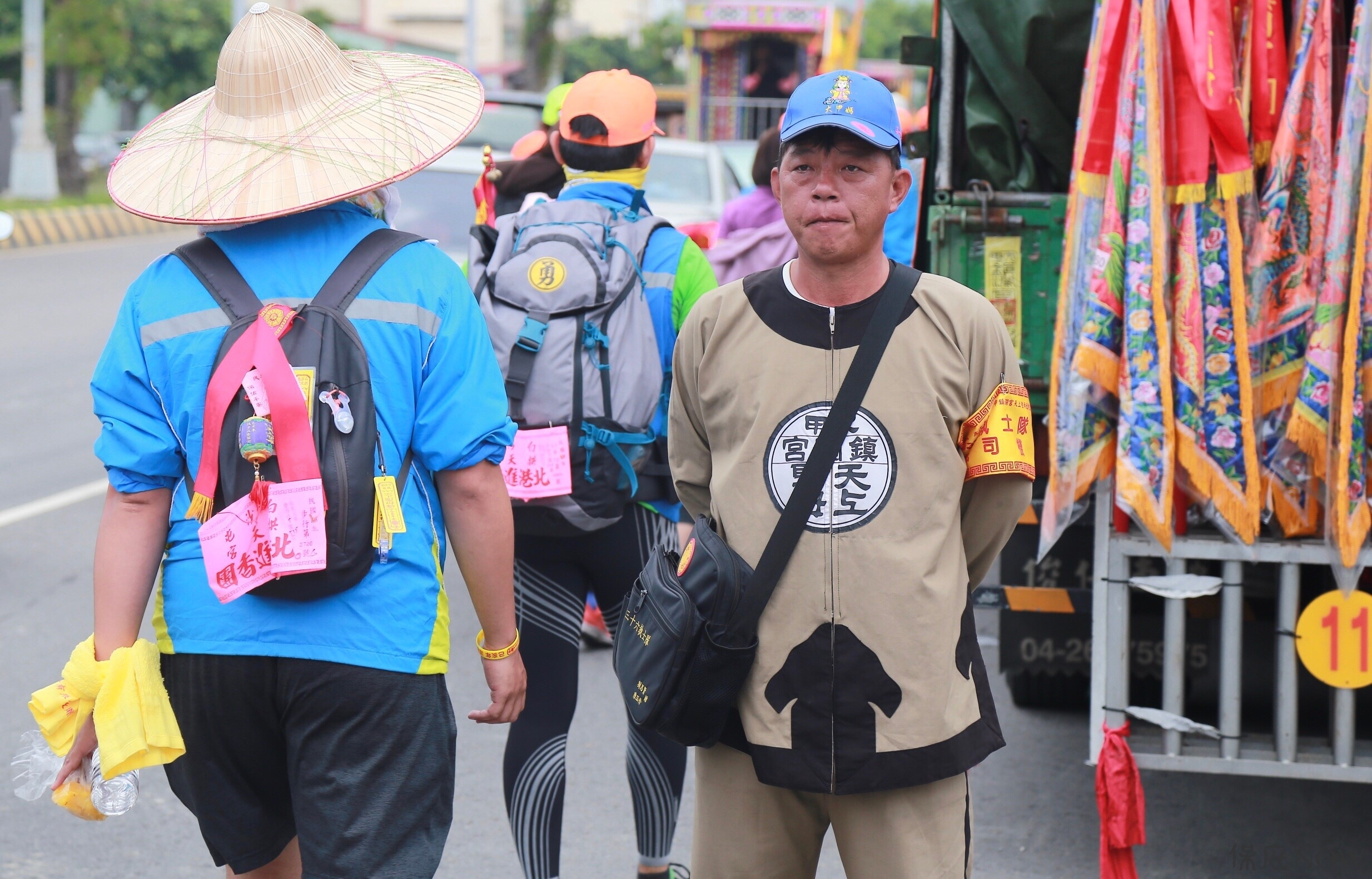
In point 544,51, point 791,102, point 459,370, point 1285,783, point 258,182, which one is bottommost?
point 1285,783

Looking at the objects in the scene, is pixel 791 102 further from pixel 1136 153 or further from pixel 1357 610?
pixel 1357 610

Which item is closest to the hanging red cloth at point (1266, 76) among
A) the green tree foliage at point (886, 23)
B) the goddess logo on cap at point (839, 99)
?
the goddess logo on cap at point (839, 99)

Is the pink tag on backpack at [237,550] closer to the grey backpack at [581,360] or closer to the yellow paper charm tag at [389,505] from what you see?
the yellow paper charm tag at [389,505]

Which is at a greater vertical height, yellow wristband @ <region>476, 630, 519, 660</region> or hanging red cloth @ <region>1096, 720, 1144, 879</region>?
yellow wristband @ <region>476, 630, 519, 660</region>

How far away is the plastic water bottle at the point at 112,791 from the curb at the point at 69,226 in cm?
1782

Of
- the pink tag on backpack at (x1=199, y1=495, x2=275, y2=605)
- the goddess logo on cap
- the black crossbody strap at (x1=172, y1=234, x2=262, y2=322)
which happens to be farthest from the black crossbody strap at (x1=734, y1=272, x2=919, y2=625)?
the black crossbody strap at (x1=172, y1=234, x2=262, y2=322)

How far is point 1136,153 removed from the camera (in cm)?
330

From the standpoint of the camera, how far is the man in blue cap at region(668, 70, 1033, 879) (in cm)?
225

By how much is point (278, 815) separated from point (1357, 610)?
2369 millimetres

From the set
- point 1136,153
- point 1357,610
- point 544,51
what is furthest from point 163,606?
point 544,51

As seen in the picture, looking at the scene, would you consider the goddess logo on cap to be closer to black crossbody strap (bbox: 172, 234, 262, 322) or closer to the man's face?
the man's face

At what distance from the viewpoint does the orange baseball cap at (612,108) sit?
3.41 metres

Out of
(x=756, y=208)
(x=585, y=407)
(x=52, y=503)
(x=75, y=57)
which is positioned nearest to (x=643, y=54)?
(x=75, y=57)

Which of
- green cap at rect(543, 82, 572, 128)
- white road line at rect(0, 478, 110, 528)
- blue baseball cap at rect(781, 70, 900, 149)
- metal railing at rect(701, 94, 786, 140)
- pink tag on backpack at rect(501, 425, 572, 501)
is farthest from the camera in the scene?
metal railing at rect(701, 94, 786, 140)
